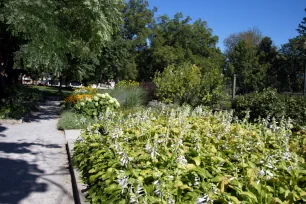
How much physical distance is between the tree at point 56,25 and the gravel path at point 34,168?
257 centimetres

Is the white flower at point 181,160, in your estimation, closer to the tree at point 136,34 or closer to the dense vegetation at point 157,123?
the dense vegetation at point 157,123

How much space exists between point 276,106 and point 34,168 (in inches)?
263

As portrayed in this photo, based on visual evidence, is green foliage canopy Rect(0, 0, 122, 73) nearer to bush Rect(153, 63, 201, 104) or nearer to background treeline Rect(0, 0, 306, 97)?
bush Rect(153, 63, 201, 104)

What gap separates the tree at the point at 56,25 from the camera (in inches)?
318

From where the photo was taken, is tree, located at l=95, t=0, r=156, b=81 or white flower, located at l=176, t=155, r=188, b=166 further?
tree, located at l=95, t=0, r=156, b=81

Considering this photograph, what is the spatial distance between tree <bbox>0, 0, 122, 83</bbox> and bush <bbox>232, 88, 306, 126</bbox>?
5656 millimetres

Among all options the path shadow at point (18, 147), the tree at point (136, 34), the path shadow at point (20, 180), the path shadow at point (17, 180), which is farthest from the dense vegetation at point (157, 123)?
the tree at point (136, 34)

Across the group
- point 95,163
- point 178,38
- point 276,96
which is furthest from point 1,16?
point 178,38

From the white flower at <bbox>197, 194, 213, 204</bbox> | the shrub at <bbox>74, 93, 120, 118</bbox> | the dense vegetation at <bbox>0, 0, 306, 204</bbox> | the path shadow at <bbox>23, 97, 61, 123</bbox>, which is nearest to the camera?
the white flower at <bbox>197, 194, 213, 204</bbox>

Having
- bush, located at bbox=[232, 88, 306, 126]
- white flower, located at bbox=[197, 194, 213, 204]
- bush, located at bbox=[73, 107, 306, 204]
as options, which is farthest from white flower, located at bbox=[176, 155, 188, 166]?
bush, located at bbox=[232, 88, 306, 126]

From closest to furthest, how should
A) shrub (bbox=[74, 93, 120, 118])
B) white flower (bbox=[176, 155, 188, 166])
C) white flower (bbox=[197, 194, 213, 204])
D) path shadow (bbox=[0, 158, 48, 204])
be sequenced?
white flower (bbox=[197, 194, 213, 204]) → white flower (bbox=[176, 155, 188, 166]) → path shadow (bbox=[0, 158, 48, 204]) → shrub (bbox=[74, 93, 120, 118])

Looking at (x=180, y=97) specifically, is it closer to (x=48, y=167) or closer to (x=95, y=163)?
(x=48, y=167)

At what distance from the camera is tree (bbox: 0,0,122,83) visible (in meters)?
8.07

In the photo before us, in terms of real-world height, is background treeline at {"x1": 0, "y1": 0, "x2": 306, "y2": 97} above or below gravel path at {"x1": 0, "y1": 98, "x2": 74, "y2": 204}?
above
